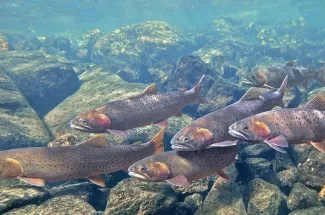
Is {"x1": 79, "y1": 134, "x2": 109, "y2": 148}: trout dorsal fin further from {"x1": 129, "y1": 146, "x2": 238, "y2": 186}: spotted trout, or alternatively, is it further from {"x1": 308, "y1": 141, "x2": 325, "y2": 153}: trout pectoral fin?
{"x1": 308, "y1": 141, "x2": 325, "y2": 153}: trout pectoral fin

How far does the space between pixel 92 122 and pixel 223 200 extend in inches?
125

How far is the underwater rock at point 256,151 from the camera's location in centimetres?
696

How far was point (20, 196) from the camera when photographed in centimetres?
471

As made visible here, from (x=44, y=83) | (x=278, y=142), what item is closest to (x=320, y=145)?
(x=278, y=142)

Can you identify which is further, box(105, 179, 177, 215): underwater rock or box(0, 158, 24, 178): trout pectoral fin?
box(0, 158, 24, 178): trout pectoral fin

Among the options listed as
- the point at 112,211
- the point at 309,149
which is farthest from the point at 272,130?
the point at 112,211

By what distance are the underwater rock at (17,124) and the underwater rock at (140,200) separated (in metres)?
4.73

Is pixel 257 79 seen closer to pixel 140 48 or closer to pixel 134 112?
pixel 134 112

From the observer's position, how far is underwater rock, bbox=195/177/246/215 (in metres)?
4.84

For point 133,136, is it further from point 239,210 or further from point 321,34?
point 321,34

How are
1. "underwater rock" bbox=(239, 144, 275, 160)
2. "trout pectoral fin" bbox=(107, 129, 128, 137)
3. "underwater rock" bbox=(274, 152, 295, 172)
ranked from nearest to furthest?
"trout pectoral fin" bbox=(107, 129, 128, 137)
"underwater rock" bbox=(274, 152, 295, 172)
"underwater rock" bbox=(239, 144, 275, 160)

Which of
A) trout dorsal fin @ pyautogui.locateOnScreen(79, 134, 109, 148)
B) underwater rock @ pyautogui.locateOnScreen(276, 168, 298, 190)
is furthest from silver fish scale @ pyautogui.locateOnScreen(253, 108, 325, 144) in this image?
trout dorsal fin @ pyautogui.locateOnScreen(79, 134, 109, 148)

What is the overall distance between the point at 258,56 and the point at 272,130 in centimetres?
2205

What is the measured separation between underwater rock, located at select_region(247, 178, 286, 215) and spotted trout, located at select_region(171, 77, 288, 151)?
3.63ft
